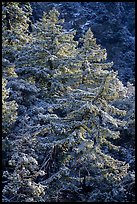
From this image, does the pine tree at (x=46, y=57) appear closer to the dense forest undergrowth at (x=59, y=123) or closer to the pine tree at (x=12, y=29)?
the dense forest undergrowth at (x=59, y=123)

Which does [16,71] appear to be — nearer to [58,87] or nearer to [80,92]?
[58,87]

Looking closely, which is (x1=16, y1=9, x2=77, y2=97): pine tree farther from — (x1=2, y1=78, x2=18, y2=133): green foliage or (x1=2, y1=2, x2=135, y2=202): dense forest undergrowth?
(x1=2, y1=78, x2=18, y2=133): green foliage

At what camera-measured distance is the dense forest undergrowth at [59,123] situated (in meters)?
14.3

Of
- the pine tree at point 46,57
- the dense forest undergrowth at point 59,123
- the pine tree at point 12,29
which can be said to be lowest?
the dense forest undergrowth at point 59,123

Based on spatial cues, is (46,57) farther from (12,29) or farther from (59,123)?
(59,123)

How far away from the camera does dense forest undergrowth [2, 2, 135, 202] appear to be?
46.9 feet

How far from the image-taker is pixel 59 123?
1514cm

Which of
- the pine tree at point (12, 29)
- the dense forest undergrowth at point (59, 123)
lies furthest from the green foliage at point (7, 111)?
the pine tree at point (12, 29)

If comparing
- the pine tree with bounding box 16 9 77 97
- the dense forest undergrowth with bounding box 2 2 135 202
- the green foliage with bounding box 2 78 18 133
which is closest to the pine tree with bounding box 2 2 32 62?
the dense forest undergrowth with bounding box 2 2 135 202

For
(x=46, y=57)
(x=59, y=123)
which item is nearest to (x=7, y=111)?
(x=59, y=123)

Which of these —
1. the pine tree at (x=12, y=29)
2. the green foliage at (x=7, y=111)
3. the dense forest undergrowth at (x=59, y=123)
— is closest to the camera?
the dense forest undergrowth at (x=59, y=123)

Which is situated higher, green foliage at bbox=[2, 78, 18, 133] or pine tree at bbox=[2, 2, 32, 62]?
pine tree at bbox=[2, 2, 32, 62]

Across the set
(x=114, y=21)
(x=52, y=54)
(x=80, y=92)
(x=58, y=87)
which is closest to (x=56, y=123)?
(x=80, y=92)

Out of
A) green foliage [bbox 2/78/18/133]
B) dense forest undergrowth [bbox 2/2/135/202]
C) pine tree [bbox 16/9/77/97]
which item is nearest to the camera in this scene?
dense forest undergrowth [bbox 2/2/135/202]
